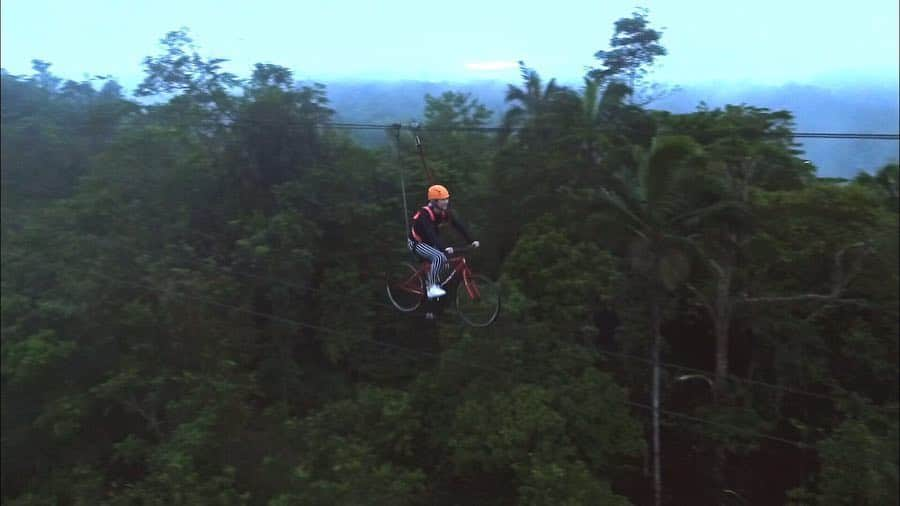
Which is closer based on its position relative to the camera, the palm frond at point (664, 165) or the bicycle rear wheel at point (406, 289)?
the bicycle rear wheel at point (406, 289)

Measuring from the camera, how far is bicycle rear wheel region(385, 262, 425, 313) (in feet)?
33.7

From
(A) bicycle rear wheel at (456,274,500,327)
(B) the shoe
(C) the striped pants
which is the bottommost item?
(A) bicycle rear wheel at (456,274,500,327)

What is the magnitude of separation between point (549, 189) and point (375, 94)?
24.3ft

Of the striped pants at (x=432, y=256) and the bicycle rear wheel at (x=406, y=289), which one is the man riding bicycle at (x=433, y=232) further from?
the bicycle rear wheel at (x=406, y=289)

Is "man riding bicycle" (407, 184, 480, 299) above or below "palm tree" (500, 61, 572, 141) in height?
below

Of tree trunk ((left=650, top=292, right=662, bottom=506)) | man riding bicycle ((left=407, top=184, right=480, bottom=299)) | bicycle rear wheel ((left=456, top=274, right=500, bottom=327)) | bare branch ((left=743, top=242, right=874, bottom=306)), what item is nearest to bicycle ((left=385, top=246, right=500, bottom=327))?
bicycle rear wheel ((left=456, top=274, right=500, bottom=327))

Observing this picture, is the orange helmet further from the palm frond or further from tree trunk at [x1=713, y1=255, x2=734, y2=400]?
tree trunk at [x1=713, y1=255, x2=734, y2=400]

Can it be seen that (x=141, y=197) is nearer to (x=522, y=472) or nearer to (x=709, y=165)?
(x=522, y=472)

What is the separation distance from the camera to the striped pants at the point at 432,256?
919cm

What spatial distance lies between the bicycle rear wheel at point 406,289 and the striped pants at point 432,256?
452mm

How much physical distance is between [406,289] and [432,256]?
1.13 meters

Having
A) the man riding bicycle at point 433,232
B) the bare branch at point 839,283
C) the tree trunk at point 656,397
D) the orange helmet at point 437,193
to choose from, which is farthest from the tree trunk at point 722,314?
the orange helmet at point 437,193

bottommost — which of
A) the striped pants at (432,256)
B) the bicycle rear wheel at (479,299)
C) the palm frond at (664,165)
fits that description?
the bicycle rear wheel at (479,299)

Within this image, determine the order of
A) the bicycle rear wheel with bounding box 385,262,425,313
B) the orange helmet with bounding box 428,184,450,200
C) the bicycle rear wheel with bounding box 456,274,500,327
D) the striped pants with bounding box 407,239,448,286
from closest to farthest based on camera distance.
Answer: the orange helmet with bounding box 428,184,450,200
the striped pants with bounding box 407,239,448,286
the bicycle rear wheel with bounding box 456,274,500,327
the bicycle rear wheel with bounding box 385,262,425,313
